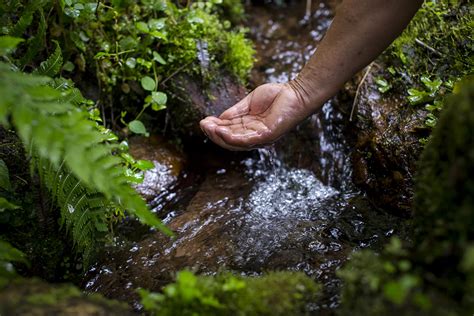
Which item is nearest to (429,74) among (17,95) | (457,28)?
(457,28)

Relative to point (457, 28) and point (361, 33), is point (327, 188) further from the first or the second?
point (457, 28)

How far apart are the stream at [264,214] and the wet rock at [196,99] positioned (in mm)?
276

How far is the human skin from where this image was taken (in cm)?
247

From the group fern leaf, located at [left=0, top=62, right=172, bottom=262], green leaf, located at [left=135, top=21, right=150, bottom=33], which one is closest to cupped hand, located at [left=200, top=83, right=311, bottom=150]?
green leaf, located at [left=135, top=21, right=150, bottom=33]

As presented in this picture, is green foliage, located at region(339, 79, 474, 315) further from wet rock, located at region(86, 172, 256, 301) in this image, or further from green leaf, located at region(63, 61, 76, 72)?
green leaf, located at region(63, 61, 76, 72)

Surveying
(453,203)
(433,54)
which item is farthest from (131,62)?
(453,203)

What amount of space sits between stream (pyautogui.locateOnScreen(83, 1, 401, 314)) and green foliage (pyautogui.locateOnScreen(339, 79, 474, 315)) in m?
0.46

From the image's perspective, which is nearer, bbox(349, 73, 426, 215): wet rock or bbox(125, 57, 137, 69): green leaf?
bbox(349, 73, 426, 215): wet rock

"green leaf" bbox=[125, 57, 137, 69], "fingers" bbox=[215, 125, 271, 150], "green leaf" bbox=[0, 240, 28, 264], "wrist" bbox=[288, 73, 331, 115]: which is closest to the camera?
"green leaf" bbox=[0, 240, 28, 264]

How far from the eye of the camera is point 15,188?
2.66 metres

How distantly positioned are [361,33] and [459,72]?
1231 millimetres

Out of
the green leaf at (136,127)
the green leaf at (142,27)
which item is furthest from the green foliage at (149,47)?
the green leaf at (136,127)

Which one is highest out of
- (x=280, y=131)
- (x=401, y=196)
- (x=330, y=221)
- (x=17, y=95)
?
(x=17, y=95)

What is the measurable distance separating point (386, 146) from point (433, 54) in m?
1.00
